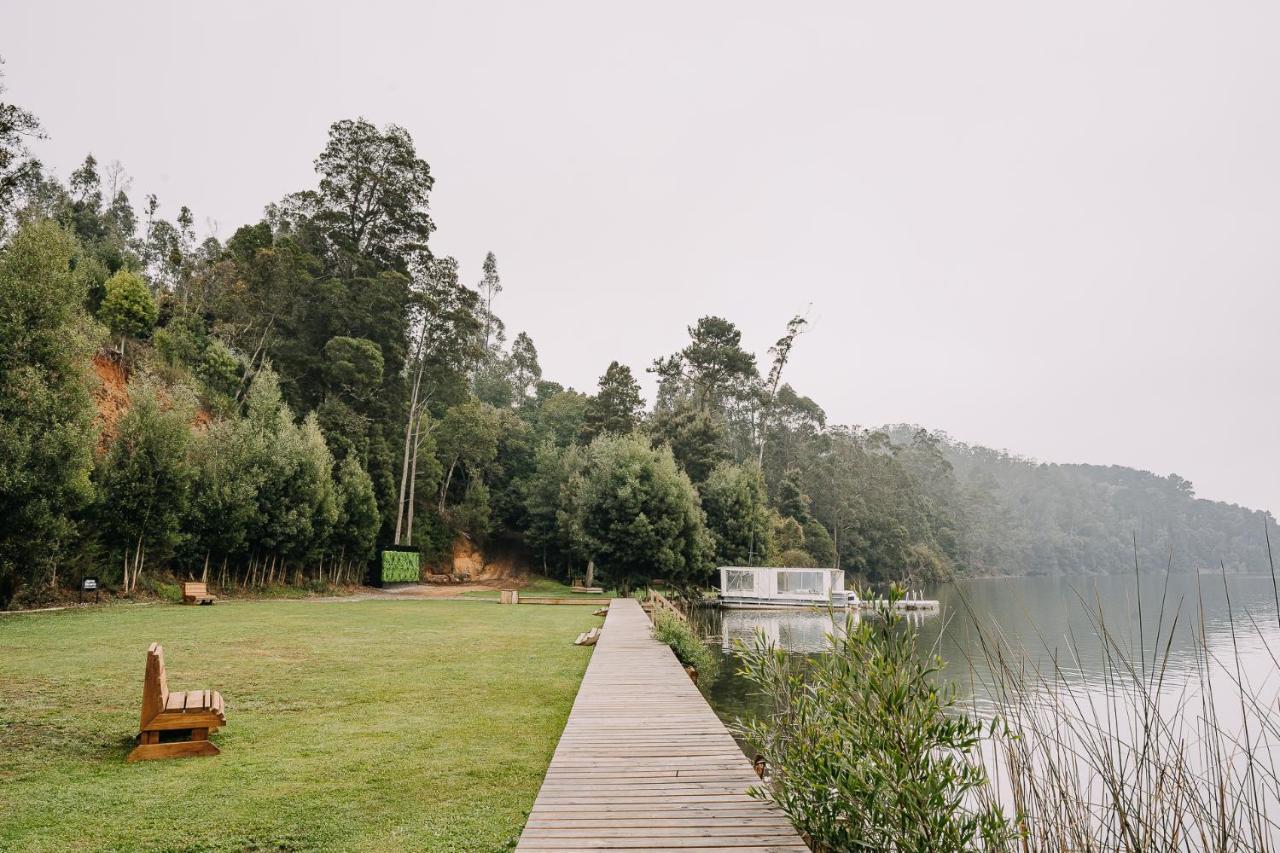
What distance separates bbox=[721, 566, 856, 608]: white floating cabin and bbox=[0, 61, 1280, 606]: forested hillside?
167 cm

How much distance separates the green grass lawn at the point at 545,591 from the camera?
3203cm

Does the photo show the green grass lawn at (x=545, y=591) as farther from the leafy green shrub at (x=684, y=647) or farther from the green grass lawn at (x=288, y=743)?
the green grass lawn at (x=288, y=743)

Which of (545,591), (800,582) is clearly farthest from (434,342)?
(800,582)

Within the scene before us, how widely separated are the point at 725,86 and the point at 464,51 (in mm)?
12308

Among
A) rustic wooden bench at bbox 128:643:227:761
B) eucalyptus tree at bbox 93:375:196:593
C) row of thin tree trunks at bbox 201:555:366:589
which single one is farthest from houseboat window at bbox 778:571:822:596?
rustic wooden bench at bbox 128:643:227:761

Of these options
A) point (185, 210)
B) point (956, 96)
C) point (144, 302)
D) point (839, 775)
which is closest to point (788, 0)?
point (956, 96)

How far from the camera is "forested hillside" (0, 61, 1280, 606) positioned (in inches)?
687

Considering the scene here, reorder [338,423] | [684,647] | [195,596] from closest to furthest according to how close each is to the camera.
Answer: [684,647] → [195,596] → [338,423]

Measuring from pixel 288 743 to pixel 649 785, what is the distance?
366cm

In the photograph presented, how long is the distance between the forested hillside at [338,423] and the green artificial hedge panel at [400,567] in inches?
47.0

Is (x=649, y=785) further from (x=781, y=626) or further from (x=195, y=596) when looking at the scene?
(x=781, y=626)

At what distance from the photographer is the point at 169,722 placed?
5.68 m

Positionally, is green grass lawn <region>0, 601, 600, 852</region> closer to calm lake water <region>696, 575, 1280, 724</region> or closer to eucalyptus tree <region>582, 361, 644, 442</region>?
calm lake water <region>696, 575, 1280, 724</region>

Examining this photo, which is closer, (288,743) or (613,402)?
(288,743)
